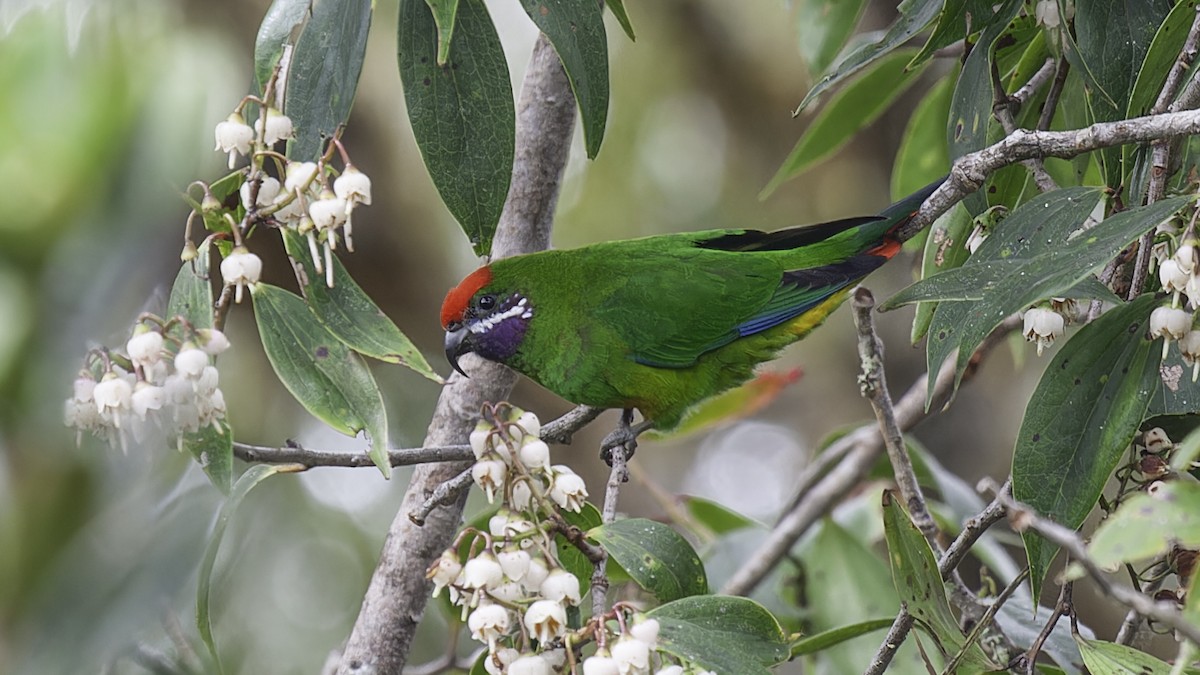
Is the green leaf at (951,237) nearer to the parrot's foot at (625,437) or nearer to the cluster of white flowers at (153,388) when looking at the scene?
the parrot's foot at (625,437)

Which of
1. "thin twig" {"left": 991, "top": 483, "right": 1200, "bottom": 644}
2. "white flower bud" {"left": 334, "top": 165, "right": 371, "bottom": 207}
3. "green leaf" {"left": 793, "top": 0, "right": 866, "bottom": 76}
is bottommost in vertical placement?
"thin twig" {"left": 991, "top": 483, "right": 1200, "bottom": 644}

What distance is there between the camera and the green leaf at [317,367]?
1.45 meters

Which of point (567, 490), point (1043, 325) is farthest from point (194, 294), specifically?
point (1043, 325)

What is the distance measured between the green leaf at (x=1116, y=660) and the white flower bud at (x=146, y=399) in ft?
3.85

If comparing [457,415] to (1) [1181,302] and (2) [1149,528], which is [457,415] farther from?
(2) [1149,528]

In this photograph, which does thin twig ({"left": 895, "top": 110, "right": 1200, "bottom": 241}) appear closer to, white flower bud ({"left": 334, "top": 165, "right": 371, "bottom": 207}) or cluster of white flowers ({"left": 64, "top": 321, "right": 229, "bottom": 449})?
white flower bud ({"left": 334, "top": 165, "right": 371, "bottom": 207})

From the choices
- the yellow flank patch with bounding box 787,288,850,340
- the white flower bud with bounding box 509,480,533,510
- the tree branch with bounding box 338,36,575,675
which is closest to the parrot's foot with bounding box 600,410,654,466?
the tree branch with bounding box 338,36,575,675

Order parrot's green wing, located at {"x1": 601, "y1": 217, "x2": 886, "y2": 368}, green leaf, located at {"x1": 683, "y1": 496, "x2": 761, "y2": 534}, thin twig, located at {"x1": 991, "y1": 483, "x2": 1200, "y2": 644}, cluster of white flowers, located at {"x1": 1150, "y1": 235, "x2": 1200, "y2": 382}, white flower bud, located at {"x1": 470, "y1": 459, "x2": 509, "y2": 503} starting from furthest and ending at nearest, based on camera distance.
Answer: green leaf, located at {"x1": 683, "y1": 496, "x2": 761, "y2": 534} → parrot's green wing, located at {"x1": 601, "y1": 217, "x2": 886, "y2": 368} → white flower bud, located at {"x1": 470, "y1": 459, "x2": 509, "y2": 503} → cluster of white flowers, located at {"x1": 1150, "y1": 235, "x2": 1200, "y2": 382} → thin twig, located at {"x1": 991, "y1": 483, "x2": 1200, "y2": 644}

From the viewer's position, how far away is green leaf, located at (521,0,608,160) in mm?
1518

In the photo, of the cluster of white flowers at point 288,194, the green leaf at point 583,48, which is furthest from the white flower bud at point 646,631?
the green leaf at point 583,48

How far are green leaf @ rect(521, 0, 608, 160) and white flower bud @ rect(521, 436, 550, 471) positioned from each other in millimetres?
435

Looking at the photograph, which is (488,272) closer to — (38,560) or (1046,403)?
(38,560)

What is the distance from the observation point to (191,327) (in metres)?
1.36

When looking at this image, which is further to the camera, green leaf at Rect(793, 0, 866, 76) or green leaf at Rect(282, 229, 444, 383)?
green leaf at Rect(793, 0, 866, 76)
